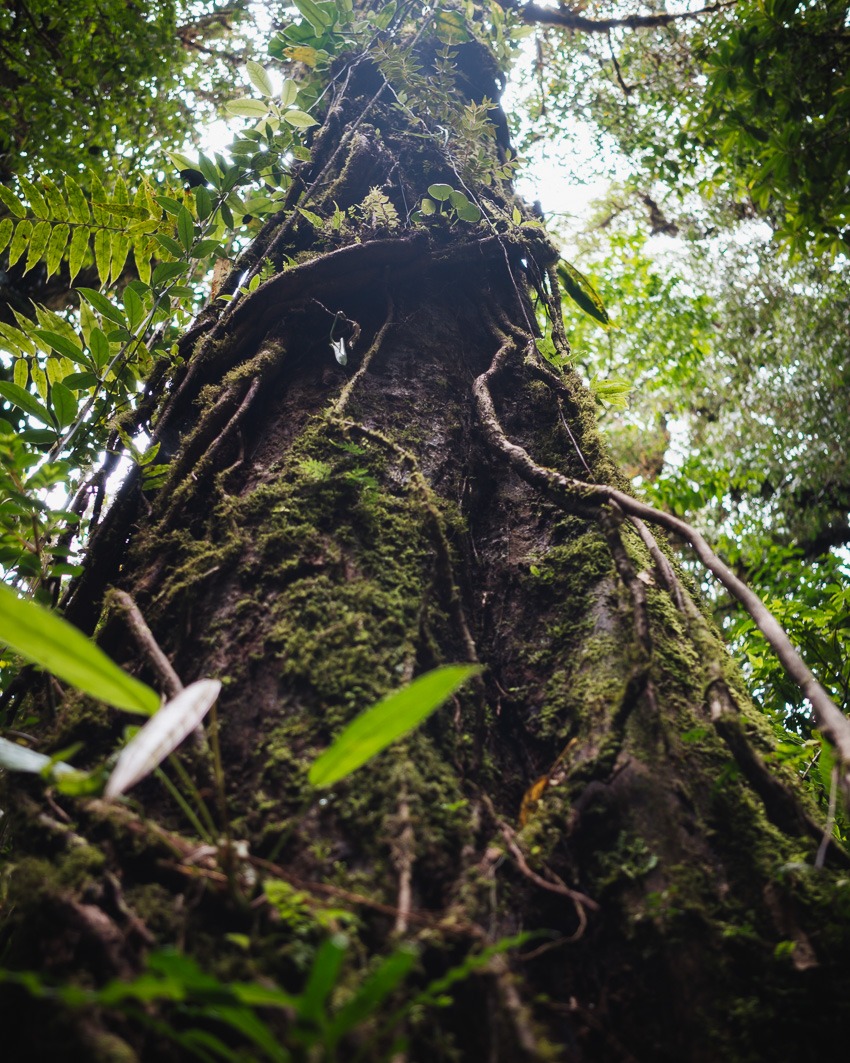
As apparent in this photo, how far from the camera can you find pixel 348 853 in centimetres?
82

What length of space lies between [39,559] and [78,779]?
717 millimetres

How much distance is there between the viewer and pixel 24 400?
4.51 feet

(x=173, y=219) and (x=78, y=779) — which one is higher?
(x=173, y=219)

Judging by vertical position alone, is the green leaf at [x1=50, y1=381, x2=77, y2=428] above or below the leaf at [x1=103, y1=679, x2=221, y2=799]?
above

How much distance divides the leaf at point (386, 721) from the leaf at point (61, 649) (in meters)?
0.20

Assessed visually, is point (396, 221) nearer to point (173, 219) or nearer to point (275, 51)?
point (173, 219)

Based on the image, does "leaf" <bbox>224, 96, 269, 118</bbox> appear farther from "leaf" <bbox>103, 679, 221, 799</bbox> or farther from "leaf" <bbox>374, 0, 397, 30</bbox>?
"leaf" <bbox>103, 679, 221, 799</bbox>

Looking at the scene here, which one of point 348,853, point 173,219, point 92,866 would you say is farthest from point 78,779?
point 173,219

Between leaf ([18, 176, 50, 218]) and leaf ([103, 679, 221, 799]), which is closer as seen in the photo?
leaf ([103, 679, 221, 799])

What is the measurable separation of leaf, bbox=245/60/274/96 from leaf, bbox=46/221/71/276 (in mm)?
676

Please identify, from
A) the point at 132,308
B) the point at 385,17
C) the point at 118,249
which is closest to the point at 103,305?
the point at 132,308

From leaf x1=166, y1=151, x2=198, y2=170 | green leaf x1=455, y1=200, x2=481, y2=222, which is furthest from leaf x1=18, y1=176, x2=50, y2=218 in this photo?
green leaf x1=455, y1=200, x2=481, y2=222

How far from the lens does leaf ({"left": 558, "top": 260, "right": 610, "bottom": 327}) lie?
2287mm

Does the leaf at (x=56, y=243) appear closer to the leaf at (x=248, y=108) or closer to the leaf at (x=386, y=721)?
the leaf at (x=248, y=108)
